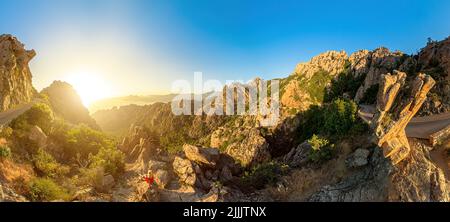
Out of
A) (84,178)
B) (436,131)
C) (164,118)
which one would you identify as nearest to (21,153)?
(84,178)

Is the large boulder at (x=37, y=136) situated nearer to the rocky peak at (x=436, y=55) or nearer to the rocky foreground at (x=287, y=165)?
the rocky foreground at (x=287, y=165)

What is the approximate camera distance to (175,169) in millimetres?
28875

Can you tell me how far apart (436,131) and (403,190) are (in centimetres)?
1362

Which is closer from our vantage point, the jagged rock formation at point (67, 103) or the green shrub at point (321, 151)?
the green shrub at point (321, 151)

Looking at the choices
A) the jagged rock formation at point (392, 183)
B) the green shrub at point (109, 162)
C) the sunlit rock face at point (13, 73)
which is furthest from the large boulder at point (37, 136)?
the jagged rock formation at point (392, 183)

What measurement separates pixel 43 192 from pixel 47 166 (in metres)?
6.58

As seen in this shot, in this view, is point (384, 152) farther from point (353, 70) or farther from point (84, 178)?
point (353, 70)

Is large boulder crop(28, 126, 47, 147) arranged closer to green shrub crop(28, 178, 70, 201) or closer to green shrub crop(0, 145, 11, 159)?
green shrub crop(0, 145, 11, 159)

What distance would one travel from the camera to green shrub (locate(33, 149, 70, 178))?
2925cm

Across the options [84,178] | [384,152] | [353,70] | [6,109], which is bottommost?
[84,178]

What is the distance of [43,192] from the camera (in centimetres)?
2388

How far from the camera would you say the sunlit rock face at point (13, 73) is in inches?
1384

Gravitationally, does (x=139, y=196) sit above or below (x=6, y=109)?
below

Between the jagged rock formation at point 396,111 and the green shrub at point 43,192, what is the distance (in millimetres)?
25145
